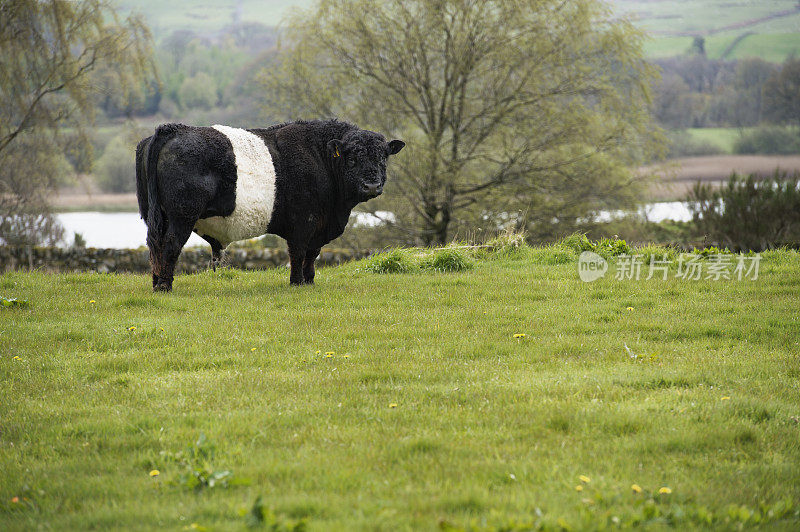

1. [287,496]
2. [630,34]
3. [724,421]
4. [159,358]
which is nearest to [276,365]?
[159,358]

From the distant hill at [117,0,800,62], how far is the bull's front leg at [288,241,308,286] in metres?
40.5

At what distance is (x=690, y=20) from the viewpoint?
82125 millimetres

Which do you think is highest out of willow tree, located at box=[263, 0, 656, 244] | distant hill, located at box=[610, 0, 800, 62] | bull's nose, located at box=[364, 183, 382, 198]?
distant hill, located at box=[610, 0, 800, 62]

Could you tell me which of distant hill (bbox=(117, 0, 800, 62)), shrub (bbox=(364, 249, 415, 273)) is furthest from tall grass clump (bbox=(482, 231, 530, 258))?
distant hill (bbox=(117, 0, 800, 62))

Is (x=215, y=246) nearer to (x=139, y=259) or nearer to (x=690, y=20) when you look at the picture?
(x=139, y=259)

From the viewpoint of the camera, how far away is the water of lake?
24.8m

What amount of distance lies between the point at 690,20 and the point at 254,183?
85.3 metres

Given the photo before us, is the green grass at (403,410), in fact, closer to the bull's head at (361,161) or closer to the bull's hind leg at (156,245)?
the bull's hind leg at (156,245)

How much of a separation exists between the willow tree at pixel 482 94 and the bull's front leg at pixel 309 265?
9.82m

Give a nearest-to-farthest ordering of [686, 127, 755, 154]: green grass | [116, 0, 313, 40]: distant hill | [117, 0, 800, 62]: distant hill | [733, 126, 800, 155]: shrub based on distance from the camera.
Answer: [686, 127, 755, 154]: green grass → [733, 126, 800, 155]: shrub → [117, 0, 800, 62]: distant hill → [116, 0, 313, 40]: distant hill

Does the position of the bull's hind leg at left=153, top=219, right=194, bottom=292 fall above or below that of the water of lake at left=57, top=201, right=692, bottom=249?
below

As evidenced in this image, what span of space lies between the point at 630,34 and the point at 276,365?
58.5ft

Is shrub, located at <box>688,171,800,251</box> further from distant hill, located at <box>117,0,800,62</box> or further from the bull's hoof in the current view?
distant hill, located at <box>117,0,800,62</box>

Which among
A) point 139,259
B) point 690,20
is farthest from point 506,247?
point 690,20
